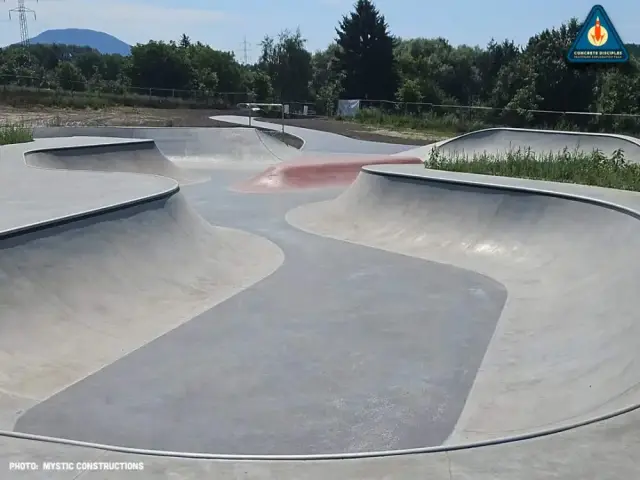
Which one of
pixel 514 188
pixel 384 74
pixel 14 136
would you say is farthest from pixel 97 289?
pixel 384 74

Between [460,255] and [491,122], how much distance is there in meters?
33.9

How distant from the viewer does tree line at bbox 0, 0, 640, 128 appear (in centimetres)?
4550

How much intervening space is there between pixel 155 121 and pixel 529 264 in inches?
1202

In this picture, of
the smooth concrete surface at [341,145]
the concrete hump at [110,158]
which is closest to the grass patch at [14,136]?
the concrete hump at [110,158]

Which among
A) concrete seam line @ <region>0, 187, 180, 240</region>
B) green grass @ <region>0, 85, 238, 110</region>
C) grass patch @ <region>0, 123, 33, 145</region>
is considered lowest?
concrete seam line @ <region>0, 187, 180, 240</region>

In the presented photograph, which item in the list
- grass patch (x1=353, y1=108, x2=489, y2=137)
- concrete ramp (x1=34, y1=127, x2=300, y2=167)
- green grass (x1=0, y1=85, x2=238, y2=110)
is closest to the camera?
concrete ramp (x1=34, y1=127, x2=300, y2=167)

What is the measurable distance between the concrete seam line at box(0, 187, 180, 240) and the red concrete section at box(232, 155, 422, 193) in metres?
7.35

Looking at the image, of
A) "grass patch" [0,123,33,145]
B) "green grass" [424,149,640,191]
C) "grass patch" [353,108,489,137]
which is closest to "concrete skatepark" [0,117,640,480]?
"green grass" [424,149,640,191]

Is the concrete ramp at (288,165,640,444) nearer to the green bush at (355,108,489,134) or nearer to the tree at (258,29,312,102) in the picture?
the green bush at (355,108,489,134)

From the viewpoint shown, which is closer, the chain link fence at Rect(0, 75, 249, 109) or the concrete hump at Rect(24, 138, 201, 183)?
the concrete hump at Rect(24, 138, 201, 183)

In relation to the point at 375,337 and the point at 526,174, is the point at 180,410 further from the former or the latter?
the point at 526,174

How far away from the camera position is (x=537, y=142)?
2059cm

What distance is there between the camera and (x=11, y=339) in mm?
5910

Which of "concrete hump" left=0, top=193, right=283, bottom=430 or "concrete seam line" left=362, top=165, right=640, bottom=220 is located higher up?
"concrete seam line" left=362, top=165, right=640, bottom=220
